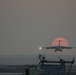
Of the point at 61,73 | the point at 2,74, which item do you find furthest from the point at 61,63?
the point at 2,74

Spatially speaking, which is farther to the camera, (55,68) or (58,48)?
(58,48)

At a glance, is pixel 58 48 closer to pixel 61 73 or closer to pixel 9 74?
pixel 9 74

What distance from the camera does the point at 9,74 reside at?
6650cm

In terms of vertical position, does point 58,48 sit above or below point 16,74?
above

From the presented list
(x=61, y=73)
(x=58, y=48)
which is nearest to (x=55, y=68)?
(x=61, y=73)

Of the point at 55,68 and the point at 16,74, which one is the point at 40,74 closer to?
the point at 16,74

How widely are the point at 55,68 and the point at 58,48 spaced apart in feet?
225

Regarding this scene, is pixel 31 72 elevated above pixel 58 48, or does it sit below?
below

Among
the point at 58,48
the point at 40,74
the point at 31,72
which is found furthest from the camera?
the point at 58,48

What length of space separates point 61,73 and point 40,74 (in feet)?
49.1

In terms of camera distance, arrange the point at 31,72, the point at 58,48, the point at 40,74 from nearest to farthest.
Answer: the point at 31,72, the point at 40,74, the point at 58,48

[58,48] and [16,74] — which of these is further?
A: [58,48]

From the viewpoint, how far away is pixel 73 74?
65688mm

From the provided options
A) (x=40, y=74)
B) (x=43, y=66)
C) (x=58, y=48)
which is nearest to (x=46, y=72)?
(x=43, y=66)
